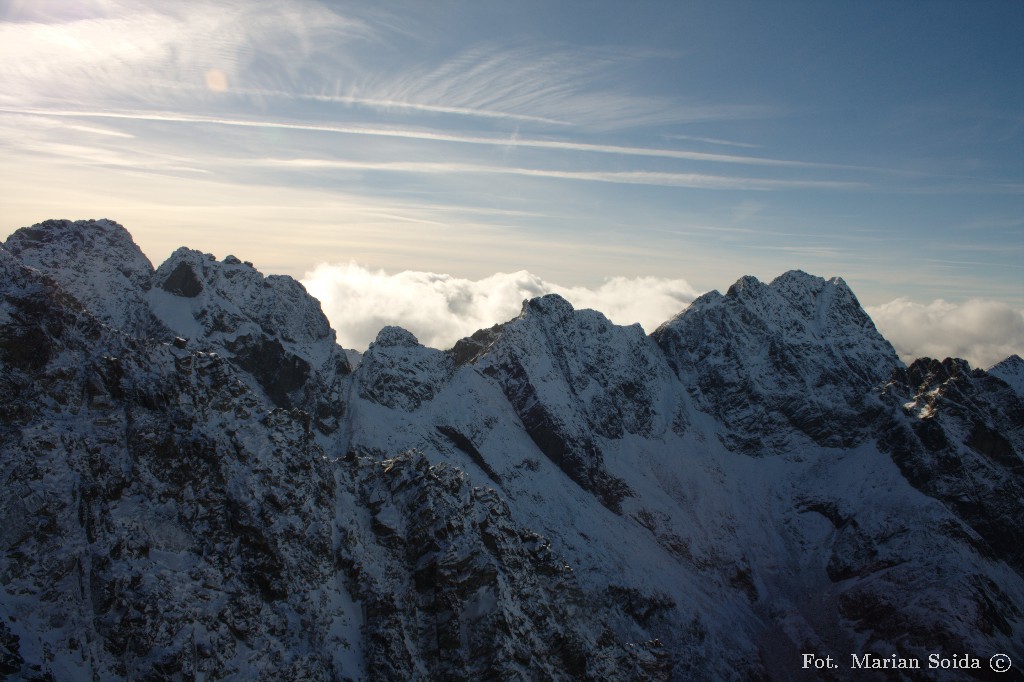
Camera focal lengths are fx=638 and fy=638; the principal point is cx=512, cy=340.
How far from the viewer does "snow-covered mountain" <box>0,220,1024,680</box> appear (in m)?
45.7

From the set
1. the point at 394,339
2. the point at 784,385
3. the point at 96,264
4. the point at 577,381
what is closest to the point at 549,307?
the point at 577,381

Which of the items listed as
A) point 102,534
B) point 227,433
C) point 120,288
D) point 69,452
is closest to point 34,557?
point 102,534

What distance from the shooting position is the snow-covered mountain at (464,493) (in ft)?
150

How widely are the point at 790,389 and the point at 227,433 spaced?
16947cm

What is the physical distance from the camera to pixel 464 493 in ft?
234

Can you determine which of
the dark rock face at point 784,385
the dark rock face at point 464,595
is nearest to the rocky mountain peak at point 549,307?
the dark rock face at point 784,385

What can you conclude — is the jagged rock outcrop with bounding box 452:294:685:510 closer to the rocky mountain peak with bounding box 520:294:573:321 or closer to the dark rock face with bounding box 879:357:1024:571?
the rocky mountain peak with bounding box 520:294:573:321

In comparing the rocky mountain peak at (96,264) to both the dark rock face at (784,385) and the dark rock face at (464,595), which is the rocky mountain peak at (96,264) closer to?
the dark rock face at (464,595)

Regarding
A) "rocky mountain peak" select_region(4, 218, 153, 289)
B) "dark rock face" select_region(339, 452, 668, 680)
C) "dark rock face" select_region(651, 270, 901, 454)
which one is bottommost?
"dark rock face" select_region(339, 452, 668, 680)

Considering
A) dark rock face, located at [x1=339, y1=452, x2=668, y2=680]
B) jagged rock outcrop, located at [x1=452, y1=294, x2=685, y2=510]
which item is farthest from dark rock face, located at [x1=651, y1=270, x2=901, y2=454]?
dark rock face, located at [x1=339, y1=452, x2=668, y2=680]

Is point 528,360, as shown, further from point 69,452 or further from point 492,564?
point 69,452

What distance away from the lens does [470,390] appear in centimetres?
14950

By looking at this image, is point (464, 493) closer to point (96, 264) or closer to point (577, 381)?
point (577, 381)

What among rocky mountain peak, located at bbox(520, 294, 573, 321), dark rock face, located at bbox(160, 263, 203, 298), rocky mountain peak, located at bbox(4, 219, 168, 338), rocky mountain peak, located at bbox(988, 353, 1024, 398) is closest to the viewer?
rocky mountain peak, located at bbox(4, 219, 168, 338)
